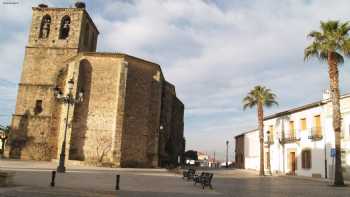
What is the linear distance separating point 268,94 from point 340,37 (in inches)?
507

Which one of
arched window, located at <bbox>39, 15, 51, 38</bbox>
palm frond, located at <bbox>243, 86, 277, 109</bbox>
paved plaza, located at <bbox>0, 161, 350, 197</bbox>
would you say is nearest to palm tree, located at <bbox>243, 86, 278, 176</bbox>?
palm frond, located at <bbox>243, 86, 277, 109</bbox>

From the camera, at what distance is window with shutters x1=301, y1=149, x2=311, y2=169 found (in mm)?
29261

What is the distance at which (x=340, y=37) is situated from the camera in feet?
64.6

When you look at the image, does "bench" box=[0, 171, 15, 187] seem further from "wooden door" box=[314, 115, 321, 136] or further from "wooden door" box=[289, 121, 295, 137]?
"wooden door" box=[289, 121, 295, 137]

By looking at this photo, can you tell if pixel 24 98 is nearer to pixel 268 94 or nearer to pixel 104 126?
pixel 104 126

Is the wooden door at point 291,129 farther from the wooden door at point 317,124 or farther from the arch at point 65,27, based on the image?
the arch at point 65,27

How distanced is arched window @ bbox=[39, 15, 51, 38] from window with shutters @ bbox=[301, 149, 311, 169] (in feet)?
97.8

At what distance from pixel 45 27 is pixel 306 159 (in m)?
30.9

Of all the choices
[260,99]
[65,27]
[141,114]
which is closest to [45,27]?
[65,27]

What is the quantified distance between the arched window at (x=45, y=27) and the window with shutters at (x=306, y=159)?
29815 mm

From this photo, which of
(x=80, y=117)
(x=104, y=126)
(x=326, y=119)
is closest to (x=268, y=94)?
(x=326, y=119)

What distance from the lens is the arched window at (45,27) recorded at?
38781 mm

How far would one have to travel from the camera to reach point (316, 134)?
27.7m

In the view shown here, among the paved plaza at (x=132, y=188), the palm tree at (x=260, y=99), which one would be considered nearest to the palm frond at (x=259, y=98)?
the palm tree at (x=260, y=99)
